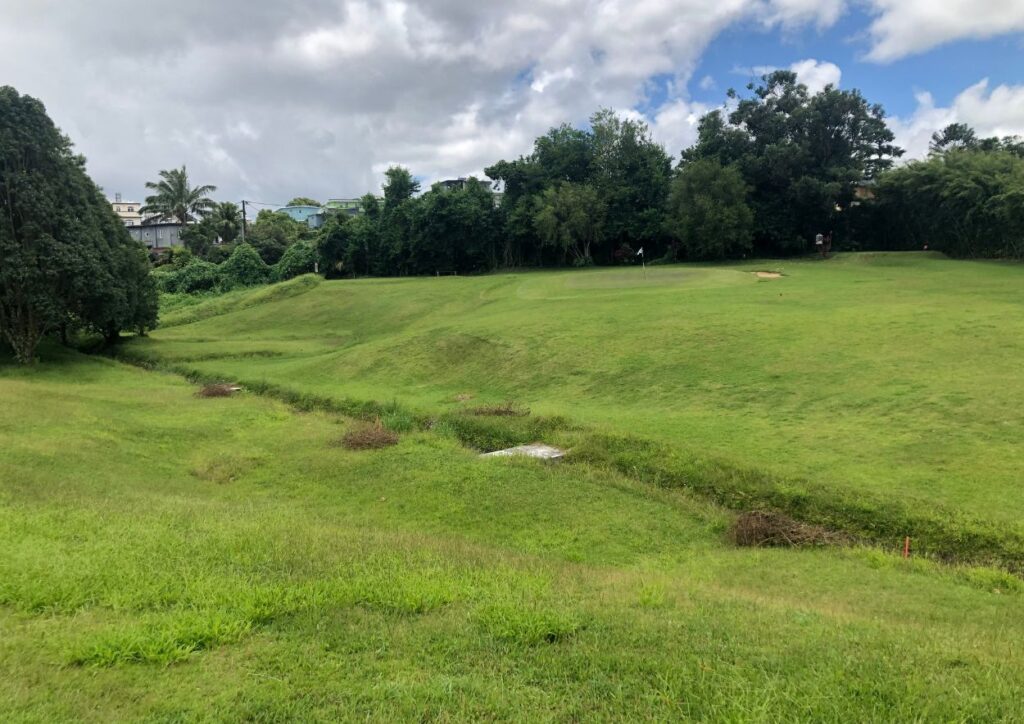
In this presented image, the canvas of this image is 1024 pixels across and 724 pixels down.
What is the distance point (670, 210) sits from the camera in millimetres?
53844

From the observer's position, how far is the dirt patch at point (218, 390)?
23656mm

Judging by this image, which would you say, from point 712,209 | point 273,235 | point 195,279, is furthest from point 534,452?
point 273,235

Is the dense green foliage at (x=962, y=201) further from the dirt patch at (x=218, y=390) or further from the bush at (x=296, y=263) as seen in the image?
the bush at (x=296, y=263)

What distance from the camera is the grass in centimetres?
1063

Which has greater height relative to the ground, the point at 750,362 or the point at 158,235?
the point at 158,235

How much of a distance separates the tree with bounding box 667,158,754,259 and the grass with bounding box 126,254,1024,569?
9.80 m

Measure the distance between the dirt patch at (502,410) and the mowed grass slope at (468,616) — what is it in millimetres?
5624

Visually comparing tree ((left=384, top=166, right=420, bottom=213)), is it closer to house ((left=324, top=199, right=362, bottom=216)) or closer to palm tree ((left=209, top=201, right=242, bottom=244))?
house ((left=324, top=199, right=362, bottom=216))

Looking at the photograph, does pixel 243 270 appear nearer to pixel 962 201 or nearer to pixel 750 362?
pixel 750 362

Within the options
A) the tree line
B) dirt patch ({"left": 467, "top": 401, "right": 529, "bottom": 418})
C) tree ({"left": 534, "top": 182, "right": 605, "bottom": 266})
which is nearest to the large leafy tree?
the tree line

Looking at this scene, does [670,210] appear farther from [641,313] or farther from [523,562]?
[523,562]

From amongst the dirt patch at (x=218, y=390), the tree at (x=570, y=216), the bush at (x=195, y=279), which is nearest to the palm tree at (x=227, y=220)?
the bush at (x=195, y=279)

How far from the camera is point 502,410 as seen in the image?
18.1m

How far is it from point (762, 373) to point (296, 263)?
59136 millimetres
